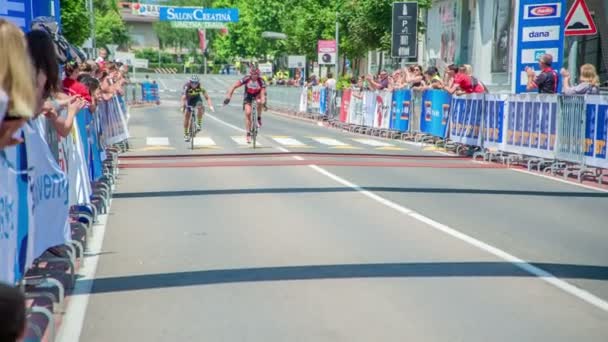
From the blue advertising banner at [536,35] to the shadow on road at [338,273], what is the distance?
48.8 feet

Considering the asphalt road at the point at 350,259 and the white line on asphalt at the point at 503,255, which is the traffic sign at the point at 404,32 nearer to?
the asphalt road at the point at 350,259

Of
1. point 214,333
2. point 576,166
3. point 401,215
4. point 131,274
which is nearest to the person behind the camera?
point 214,333

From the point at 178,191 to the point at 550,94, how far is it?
7327 millimetres

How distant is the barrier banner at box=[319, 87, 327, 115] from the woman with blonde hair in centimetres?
3871

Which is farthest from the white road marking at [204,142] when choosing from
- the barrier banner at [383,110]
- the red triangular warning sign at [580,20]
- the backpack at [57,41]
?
the backpack at [57,41]

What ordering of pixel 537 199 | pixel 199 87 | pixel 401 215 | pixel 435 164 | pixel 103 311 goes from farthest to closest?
pixel 199 87
pixel 435 164
pixel 537 199
pixel 401 215
pixel 103 311

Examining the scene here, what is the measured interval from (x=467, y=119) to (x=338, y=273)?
15.0 m

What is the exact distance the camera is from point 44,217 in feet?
24.7

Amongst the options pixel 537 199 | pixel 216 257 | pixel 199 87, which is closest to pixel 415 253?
pixel 216 257

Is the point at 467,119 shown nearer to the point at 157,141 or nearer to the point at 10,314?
the point at 157,141

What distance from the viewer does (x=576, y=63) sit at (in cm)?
3244

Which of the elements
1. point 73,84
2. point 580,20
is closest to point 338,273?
point 73,84

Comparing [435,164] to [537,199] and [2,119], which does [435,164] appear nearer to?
[537,199]

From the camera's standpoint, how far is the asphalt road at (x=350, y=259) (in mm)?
6582
